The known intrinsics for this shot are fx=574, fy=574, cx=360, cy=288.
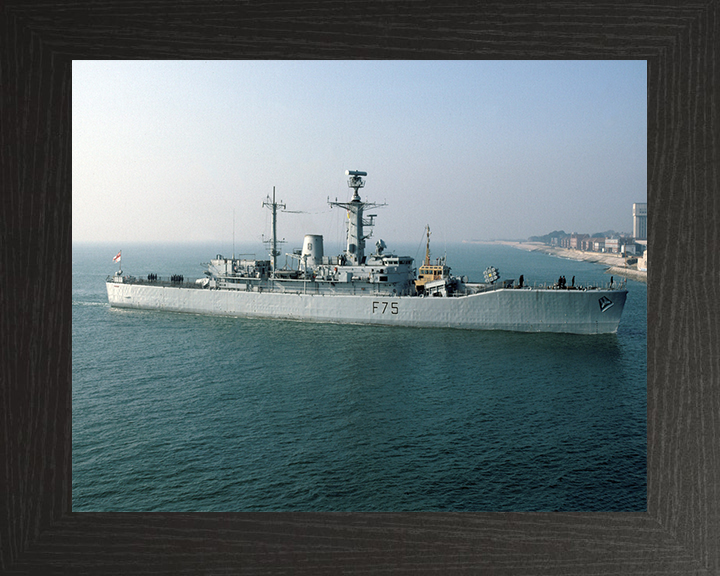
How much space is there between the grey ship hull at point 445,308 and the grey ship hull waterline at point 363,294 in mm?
20

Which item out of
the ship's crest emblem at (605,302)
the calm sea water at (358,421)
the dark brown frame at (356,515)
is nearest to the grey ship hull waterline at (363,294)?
the ship's crest emblem at (605,302)

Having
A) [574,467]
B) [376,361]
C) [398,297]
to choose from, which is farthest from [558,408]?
[398,297]

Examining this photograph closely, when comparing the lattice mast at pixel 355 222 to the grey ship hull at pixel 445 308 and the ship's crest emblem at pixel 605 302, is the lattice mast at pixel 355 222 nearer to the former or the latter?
the grey ship hull at pixel 445 308

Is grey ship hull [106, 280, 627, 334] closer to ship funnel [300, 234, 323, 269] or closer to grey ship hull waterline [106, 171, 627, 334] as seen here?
grey ship hull waterline [106, 171, 627, 334]

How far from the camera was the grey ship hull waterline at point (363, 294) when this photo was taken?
11.2 metres

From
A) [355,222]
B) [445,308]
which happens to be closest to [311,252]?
[355,222]

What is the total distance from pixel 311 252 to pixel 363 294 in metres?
2.20

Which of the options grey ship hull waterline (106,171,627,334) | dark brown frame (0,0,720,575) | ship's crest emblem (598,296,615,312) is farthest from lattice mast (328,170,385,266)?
dark brown frame (0,0,720,575)

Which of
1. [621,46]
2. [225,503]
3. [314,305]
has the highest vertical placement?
[621,46]

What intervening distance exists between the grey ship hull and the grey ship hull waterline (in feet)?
0.06

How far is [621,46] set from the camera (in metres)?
1.14

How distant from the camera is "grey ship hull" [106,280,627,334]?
1118 cm

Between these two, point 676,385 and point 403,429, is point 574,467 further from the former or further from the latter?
point 676,385

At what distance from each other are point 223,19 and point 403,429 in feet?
18.5
